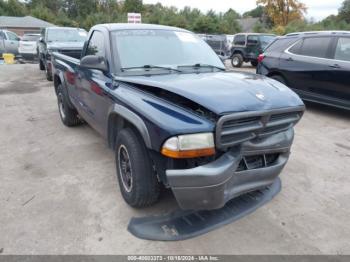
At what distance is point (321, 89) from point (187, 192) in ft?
17.4

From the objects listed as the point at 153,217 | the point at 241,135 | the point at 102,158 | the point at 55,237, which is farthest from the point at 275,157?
the point at 102,158

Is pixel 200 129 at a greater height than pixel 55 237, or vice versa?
pixel 200 129

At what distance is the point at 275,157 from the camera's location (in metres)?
3.03

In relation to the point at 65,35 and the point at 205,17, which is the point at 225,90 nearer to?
the point at 65,35

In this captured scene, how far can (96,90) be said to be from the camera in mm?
3779

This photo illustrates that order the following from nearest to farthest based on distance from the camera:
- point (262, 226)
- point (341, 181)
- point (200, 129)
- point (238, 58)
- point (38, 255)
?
point (200, 129)
point (38, 255)
point (262, 226)
point (341, 181)
point (238, 58)

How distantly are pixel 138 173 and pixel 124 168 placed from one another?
0.49 meters

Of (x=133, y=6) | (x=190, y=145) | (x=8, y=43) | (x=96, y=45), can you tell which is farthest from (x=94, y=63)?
(x=133, y=6)

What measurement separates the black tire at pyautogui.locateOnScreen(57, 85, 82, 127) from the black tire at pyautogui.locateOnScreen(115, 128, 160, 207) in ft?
9.24

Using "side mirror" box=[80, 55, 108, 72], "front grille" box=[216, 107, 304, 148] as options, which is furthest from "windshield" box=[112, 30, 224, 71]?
"front grille" box=[216, 107, 304, 148]

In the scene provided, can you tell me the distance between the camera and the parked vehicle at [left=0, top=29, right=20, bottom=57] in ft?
60.1

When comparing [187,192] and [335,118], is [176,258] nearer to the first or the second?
[187,192]

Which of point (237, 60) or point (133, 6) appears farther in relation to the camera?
point (133, 6)

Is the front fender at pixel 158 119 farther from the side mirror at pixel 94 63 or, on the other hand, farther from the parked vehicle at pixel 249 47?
the parked vehicle at pixel 249 47
